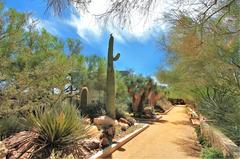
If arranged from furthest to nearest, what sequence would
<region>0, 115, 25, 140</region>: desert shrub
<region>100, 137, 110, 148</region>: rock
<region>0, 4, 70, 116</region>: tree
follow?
<region>0, 4, 70, 116</region>: tree < <region>100, 137, 110, 148</region>: rock < <region>0, 115, 25, 140</region>: desert shrub

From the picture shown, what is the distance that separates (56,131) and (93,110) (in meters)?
10.2

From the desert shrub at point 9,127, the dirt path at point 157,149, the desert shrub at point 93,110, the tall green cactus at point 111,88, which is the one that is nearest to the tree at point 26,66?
the desert shrub at point 9,127

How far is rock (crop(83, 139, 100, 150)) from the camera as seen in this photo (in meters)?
10.8

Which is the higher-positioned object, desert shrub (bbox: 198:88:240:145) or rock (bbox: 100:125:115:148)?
desert shrub (bbox: 198:88:240:145)

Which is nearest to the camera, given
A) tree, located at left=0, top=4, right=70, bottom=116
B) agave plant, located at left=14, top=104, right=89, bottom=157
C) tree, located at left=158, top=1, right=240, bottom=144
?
tree, located at left=158, top=1, right=240, bottom=144

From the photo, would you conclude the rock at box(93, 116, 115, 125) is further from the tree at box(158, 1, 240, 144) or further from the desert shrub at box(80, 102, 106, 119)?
the desert shrub at box(80, 102, 106, 119)

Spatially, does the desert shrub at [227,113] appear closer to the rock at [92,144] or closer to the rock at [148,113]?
the rock at [92,144]

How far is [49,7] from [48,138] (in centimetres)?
485

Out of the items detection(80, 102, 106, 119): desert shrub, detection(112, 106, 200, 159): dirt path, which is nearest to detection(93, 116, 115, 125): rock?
detection(112, 106, 200, 159): dirt path

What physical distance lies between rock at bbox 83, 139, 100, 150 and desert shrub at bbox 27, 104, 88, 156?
1.03 metres

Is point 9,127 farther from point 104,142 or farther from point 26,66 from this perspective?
point 26,66

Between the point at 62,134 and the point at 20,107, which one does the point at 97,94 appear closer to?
the point at 20,107

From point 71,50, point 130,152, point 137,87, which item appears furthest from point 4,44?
point 137,87

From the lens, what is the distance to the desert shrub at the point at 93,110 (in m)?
19.0
